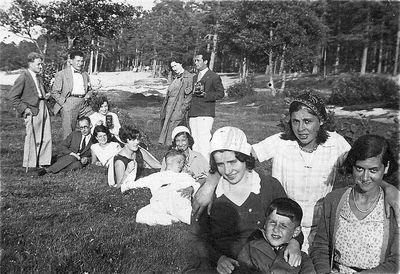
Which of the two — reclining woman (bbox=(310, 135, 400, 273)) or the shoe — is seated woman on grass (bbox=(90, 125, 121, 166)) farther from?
reclining woman (bbox=(310, 135, 400, 273))

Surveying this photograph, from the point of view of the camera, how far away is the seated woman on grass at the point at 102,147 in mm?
8594

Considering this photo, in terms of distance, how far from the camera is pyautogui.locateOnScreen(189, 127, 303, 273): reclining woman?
9.00ft

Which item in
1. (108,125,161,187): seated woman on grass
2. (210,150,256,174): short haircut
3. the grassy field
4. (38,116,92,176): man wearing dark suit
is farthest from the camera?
(38,116,92,176): man wearing dark suit

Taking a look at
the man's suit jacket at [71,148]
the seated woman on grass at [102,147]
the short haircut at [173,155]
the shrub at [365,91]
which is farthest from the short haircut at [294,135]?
the shrub at [365,91]

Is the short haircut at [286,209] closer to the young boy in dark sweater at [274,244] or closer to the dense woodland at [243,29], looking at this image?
the young boy in dark sweater at [274,244]

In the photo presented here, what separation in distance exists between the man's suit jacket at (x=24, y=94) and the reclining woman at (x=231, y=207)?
19.7 ft

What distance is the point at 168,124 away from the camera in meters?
8.96

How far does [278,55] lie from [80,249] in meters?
33.1

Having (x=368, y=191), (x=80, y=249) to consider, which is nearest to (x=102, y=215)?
(x=80, y=249)

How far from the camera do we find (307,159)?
3.45 m

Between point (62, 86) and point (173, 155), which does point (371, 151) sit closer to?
point (173, 155)

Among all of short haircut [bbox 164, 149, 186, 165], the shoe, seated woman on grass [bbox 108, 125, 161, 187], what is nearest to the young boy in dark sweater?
short haircut [bbox 164, 149, 186, 165]

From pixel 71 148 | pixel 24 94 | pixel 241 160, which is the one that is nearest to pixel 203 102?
pixel 71 148

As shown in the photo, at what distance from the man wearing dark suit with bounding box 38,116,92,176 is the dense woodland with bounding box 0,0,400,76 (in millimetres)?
2076
